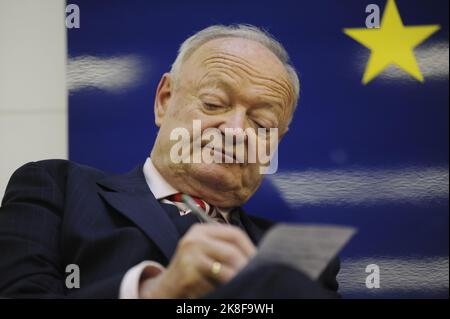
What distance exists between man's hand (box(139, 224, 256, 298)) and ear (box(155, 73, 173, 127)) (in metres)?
0.68

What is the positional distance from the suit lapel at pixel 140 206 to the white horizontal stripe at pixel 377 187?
45cm

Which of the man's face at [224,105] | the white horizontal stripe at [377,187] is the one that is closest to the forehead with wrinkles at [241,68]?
the man's face at [224,105]

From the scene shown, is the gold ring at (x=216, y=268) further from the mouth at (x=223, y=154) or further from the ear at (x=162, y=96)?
the ear at (x=162, y=96)

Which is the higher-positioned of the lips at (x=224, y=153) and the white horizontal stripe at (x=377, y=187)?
the lips at (x=224, y=153)

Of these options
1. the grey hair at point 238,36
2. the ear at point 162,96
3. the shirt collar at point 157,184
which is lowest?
the shirt collar at point 157,184

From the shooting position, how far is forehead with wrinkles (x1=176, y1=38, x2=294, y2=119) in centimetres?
189

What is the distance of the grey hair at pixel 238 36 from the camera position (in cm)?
196

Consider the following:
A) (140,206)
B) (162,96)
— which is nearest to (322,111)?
(162,96)

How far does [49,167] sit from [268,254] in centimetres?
91

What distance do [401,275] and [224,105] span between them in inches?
29.9
